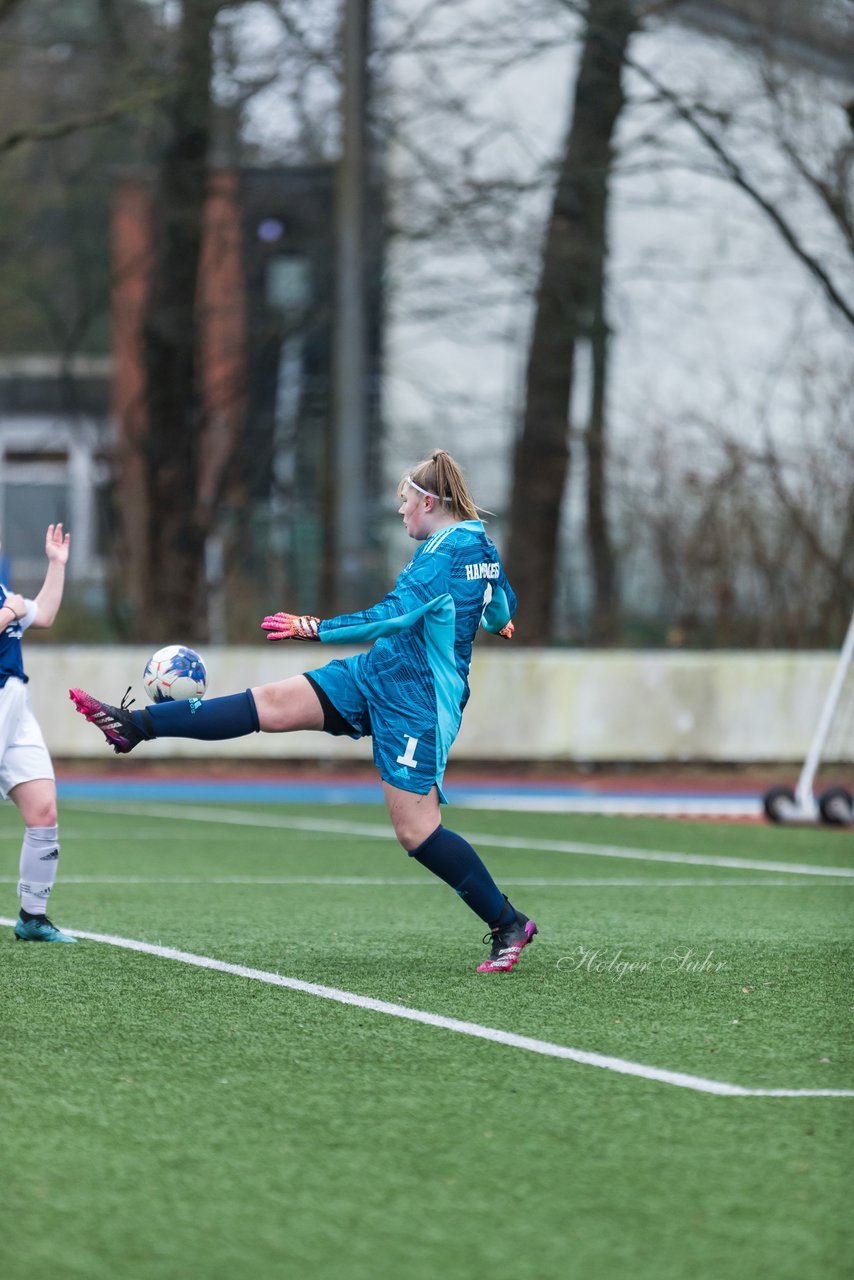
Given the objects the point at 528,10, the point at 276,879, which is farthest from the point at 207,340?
the point at 276,879

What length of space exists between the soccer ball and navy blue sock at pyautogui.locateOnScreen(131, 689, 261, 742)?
14cm

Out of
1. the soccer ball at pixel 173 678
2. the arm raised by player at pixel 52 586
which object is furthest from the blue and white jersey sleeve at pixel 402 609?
the arm raised by player at pixel 52 586

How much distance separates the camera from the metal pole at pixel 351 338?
18.6 m

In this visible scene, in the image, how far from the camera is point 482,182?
68.1 ft

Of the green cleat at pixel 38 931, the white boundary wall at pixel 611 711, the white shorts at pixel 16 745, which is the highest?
the white shorts at pixel 16 745

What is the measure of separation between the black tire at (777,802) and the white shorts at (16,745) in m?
7.17

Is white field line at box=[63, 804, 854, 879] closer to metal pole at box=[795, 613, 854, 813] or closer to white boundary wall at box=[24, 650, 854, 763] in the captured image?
metal pole at box=[795, 613, 854, 813]

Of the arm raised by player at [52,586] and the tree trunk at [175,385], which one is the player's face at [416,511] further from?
the tree trunk at [175,385]

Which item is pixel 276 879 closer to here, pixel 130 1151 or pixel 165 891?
pixel 165 891

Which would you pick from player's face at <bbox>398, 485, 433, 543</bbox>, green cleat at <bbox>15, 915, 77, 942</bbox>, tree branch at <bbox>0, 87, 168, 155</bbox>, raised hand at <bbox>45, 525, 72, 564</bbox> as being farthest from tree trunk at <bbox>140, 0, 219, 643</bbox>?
player's face at <bbox>398, 485, 433, 543</bbox>

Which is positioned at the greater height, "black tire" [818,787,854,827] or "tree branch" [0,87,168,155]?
"tree branch" [0,87,168,155]

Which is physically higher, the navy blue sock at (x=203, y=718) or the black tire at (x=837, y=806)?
the navy blue sock at (x=203, y=718)

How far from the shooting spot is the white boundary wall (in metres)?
17.8

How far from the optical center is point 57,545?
7832 mm
